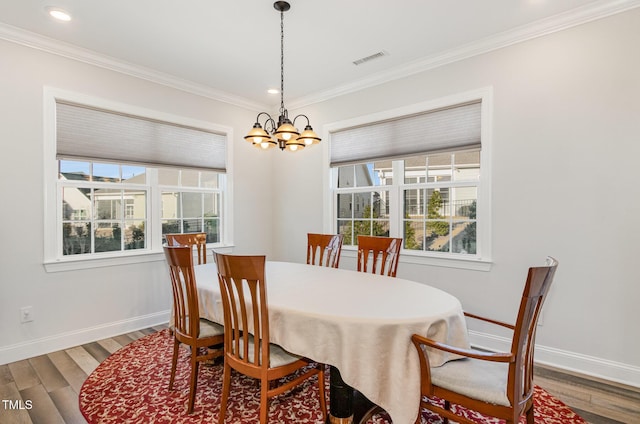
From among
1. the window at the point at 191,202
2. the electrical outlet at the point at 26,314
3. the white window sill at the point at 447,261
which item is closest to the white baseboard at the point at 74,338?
the electrical outlet at the point at 26,314

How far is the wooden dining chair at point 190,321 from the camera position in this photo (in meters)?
2.10

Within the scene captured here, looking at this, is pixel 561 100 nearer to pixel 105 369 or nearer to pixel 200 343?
pixel 200 343

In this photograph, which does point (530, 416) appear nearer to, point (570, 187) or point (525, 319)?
point (525, 319)

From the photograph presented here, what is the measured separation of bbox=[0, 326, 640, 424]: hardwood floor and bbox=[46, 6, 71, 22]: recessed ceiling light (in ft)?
9.27

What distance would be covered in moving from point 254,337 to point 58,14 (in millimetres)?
2932

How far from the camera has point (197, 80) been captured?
3.95 metres

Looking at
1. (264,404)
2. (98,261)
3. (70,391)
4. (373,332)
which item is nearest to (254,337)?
(264,404)

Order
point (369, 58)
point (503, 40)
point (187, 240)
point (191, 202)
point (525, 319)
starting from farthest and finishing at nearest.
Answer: point (191, 202) < point (369, 58) < point (187, 240) < point (503, 40) < point (525, 319)

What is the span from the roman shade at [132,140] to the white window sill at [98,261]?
985mm

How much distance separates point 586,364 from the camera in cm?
263

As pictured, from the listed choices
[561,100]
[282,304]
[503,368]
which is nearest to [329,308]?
[282,304]

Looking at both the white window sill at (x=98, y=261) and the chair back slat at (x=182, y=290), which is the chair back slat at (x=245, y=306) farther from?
the white window sill at (x=98, y=261)

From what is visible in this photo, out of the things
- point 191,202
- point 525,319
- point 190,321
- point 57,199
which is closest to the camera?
point 525,319

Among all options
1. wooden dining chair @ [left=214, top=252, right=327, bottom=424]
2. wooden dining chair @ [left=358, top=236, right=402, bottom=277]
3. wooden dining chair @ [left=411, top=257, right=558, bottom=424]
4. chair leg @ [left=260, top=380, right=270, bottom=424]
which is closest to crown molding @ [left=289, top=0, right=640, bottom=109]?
wooden dining chair @ [left=358, top=236, right=402, bottom=277]
